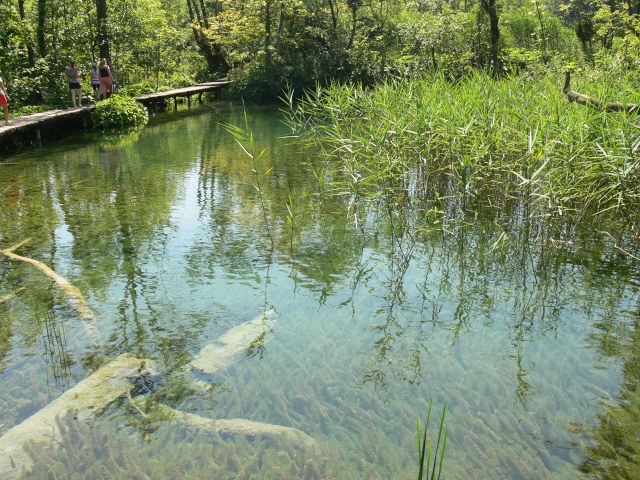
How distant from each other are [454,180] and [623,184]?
2096 millimetres

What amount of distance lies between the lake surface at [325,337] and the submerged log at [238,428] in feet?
0.13

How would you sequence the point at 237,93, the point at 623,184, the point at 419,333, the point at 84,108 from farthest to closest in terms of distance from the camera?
the point at 237,93, the point at 84,108, the point at 623,184, the point at 419,333

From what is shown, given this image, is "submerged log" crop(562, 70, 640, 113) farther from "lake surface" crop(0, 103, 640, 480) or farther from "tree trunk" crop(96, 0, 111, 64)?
"tree trunk" crop(96, 0, 111, 64)

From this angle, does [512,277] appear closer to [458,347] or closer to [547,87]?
[458,347]

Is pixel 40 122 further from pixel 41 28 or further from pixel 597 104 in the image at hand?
pixel 597 104

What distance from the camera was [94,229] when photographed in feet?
19.1

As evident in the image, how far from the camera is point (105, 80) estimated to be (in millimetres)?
14516

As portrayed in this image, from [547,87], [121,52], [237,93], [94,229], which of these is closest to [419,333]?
[94,229]

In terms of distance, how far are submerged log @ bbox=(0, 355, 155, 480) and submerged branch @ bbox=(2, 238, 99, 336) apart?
59cm

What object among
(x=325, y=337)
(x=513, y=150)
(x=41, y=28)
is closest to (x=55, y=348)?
(x=325, y=337)

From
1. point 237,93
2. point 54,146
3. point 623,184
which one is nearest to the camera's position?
point 623,184

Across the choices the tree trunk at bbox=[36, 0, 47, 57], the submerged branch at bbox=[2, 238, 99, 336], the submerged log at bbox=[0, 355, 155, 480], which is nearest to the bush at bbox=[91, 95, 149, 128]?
the tree trunk at bbox=[36, 0, 47, 57]

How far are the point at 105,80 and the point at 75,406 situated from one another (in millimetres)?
13535

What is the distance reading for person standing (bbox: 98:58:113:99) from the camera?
1430 centimetres
